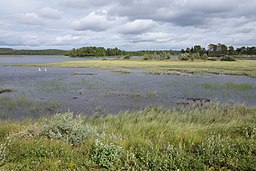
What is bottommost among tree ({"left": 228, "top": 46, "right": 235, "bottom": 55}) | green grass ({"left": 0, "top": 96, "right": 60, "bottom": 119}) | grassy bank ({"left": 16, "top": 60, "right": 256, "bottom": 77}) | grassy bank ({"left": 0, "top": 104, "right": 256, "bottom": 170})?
green grass ({"left": 0, "top": 96, "right": 60, "bottom": 119})

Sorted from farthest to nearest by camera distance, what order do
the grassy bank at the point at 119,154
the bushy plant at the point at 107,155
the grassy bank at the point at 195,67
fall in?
the grassy bank at the point at 195,67, the bushy plant at the point at 107,155, the grassy bank at the point at 119,154

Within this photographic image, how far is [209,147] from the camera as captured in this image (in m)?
6.62

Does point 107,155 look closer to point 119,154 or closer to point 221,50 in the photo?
point 119,154

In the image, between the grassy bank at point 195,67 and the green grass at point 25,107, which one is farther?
the grassy bank at point 195,67

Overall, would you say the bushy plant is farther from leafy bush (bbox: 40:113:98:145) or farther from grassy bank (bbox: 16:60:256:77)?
grassy bank (bbox: 16:60:256:77)

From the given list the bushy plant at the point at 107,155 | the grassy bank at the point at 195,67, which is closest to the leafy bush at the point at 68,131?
the bushy plant at the point at 107,155

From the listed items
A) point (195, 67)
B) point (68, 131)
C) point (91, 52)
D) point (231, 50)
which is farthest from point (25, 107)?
point (91, 52)

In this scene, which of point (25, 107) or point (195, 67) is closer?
point (25, 107)

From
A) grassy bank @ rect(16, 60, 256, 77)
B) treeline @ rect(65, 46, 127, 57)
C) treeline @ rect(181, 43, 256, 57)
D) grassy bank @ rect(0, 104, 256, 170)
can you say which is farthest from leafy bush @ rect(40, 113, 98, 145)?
treeline @ rect(65, 46, 127, 57)

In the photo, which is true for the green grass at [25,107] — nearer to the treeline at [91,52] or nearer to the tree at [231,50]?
the tree at [231,50]

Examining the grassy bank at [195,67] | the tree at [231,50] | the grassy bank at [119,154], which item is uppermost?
the tree at [231,50]

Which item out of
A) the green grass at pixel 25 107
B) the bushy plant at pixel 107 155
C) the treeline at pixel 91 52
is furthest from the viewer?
the treeline at pixel 91 52

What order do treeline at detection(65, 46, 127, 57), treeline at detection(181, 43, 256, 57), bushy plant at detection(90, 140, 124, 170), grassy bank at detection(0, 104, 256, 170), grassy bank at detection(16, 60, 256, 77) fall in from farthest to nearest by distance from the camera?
1. treeline at detection(65, 46, 127, 57)
2. treeline at detection(181, 43, 256, 57)
3. grassy bank at detection(16, 60, 256, 77)
4. bushy plant at detection(90, 140, 124, 170)
5. grassy bank at detection(0, 104, 256, 170)

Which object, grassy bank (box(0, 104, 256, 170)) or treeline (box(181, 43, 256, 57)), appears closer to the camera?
grassy bank (box(0, 104, 256, 170))
